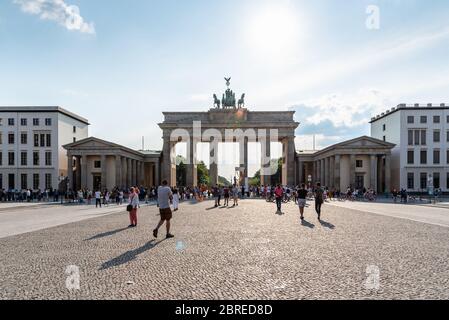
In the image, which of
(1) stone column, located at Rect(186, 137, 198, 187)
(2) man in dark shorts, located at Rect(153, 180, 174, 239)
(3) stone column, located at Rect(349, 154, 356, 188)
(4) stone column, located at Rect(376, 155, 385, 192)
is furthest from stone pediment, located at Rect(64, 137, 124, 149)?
(2) man in dark shorts, located at Rect(153, 180, 174, 239)

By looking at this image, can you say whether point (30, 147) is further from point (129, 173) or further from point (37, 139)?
point (129, 173)

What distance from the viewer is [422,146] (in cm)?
7012

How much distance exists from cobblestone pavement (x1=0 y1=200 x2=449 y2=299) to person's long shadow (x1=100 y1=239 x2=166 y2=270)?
0.07 feet

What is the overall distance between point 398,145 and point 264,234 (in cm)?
6279

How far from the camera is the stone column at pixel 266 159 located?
7019 cm

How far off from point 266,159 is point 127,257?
2415 inches

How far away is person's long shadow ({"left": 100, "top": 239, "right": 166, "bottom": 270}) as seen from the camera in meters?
9.39

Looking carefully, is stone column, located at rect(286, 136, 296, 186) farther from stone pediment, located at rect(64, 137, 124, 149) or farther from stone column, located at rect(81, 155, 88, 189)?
stone column, located at rect(81, 155, 88, 189)

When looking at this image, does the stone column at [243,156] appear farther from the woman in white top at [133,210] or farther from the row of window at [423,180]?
the woman in white top at [133,210]

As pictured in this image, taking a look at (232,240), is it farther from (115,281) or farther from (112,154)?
(112,154)

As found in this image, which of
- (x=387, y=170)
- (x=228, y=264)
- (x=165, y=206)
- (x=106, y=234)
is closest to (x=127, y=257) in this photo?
(x=228, y=264)

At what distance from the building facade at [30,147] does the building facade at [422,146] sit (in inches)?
2307
